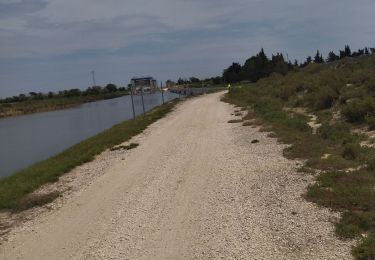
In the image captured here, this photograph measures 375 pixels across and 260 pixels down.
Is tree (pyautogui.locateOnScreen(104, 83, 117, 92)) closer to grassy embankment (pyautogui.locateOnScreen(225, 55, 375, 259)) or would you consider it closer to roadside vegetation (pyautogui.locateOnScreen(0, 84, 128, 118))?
roadside vegetation (pyautogui.locateOnScreen(0, 84, 128, 118))

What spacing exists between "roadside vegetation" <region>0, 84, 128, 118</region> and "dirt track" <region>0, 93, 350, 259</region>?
89.8 metres

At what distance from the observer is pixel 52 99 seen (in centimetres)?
13712

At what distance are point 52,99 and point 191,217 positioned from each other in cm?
13522

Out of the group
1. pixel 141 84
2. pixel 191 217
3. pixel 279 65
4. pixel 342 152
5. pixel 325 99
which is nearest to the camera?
pixel 191 217

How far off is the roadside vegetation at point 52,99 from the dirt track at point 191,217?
89770mm

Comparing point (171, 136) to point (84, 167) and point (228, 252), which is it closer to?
point (84, 167)

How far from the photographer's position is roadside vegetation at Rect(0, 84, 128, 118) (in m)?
103

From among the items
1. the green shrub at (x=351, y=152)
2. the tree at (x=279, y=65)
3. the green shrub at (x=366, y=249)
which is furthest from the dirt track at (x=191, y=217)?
the tree at (x=279, y=65)

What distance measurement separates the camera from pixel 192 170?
38.2 feet

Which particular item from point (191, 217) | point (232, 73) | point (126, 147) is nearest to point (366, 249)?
point (191, 217)

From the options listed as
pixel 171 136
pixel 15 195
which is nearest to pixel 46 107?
pixel 171 136

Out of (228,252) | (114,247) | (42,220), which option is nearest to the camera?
(228,252)

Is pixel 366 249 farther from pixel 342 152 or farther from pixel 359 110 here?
pixel 359 110

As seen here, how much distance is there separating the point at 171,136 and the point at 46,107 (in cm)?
9590
